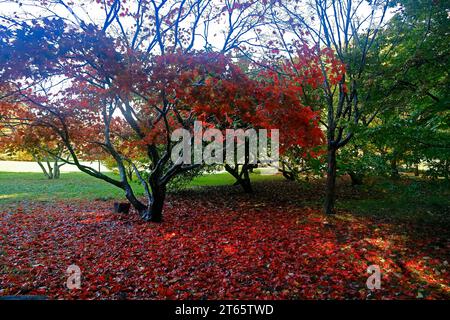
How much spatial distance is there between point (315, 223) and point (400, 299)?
4.53 meters

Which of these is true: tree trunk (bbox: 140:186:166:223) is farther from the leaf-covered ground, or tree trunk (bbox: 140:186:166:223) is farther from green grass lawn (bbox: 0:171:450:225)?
green grass lawn (bbox: 0:171:450:225)

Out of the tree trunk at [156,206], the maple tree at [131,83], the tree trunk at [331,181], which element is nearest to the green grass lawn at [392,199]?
the tree trunk at [331,181]

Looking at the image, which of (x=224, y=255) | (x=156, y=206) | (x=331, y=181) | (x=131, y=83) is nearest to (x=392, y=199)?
(x=331, y=181)

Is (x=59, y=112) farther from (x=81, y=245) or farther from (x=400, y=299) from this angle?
(x=400, y=299)

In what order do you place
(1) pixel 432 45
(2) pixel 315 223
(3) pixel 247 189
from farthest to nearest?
(3) pixel 247 189, (2) pixel 315 223, (1) pixel 432 45

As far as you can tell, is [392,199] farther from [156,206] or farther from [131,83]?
[131,83]

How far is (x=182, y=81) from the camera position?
603 centimetres

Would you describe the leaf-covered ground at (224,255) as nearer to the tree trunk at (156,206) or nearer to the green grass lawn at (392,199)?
the tree trunk at (156,206)

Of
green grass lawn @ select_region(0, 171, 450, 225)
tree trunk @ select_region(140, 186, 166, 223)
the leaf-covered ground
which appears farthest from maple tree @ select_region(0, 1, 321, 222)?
green grass lawn @ select_region(0, 171, 450, 225)

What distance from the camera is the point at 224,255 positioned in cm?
606

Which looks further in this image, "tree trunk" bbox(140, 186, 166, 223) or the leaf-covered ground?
"tree trunk" bbox(140, 186, 166, 223)

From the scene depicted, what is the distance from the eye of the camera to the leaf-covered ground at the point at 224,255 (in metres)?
4.47

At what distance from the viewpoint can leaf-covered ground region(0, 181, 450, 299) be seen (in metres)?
4.47
